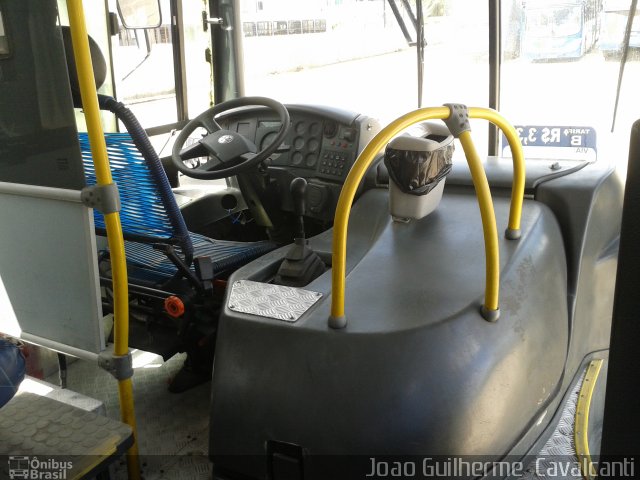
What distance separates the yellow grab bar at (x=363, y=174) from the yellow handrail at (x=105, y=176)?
62 centimetres

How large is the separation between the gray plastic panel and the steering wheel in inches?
20.6

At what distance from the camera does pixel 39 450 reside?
1.63 meters

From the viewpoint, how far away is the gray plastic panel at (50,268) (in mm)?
1716

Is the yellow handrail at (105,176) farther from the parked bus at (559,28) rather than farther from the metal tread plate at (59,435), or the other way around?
the parked bus at (559,28)

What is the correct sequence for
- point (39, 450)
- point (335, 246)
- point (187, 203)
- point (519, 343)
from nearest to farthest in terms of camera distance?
point (335, 246) → point (519, 343) → point (39, 450) → point (187, 203)

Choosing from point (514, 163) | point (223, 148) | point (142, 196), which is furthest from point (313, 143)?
point (514, 163)

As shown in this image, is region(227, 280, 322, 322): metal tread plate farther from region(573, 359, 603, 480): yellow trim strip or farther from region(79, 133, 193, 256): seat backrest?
region(573, 359, 603, 480): yellow trim strip

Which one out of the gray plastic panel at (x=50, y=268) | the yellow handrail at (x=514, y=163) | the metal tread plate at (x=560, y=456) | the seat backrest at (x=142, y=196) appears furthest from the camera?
the seat backrest at (x=142, y=196)

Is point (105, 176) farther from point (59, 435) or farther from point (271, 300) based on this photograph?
point (59, 435)

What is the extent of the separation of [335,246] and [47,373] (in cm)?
174

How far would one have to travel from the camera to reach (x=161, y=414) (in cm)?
229

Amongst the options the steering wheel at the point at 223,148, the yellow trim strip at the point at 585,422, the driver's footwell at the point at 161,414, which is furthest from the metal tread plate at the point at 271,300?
the yellow trim strip at the point at 585,422

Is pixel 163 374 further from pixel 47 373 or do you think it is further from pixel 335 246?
pixel 335 246

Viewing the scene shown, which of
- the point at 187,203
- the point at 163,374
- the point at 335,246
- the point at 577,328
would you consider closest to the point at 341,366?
the point at 335,246
